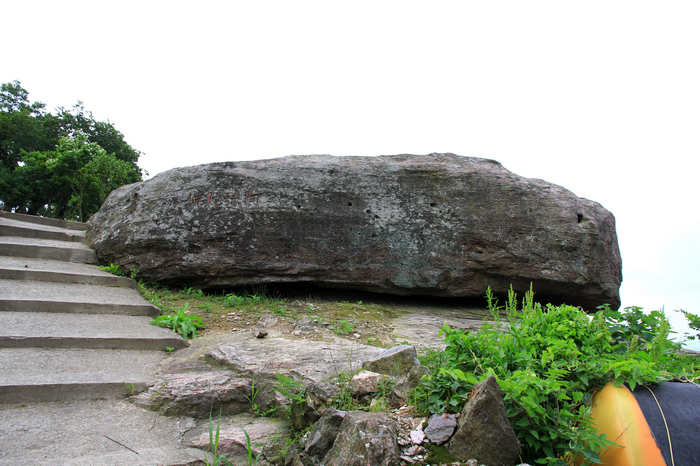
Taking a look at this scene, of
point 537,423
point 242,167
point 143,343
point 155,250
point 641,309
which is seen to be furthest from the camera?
point 242,167

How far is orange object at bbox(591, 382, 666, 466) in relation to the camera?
5.59ft

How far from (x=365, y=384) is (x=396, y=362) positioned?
359 mm

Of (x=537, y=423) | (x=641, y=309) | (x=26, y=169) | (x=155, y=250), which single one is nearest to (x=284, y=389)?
(x=537, y=423)

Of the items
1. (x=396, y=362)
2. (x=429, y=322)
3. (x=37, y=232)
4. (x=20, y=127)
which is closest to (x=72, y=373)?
(x=396, y=362)

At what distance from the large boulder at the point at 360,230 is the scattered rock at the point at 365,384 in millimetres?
3033

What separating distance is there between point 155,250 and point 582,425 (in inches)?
193

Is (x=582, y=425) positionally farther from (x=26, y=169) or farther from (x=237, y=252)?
(x=26, y=169)

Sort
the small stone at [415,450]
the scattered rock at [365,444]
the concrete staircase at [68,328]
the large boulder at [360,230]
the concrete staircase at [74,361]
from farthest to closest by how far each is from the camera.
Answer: the large boulder at [360,230], the concrete staircase at [68,328], the concrete staircase at [74,361], the small stone at [415,450], the scattered rock at [365,444]

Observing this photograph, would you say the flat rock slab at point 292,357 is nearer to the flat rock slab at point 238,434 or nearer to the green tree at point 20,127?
the flat rock slab at point 238,434

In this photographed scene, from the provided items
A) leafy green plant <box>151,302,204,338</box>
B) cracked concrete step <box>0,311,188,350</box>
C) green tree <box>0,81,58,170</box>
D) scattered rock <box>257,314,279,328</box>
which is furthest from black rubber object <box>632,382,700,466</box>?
green tree <box>0,81,58,170</box>

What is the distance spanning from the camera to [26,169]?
19.4 m

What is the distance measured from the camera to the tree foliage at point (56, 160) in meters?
16.8

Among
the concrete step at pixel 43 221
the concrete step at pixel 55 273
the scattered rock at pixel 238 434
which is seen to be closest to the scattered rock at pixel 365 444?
the scattered rock at pixel 238 434

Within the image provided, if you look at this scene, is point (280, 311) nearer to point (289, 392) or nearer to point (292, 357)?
point (292, 357)
